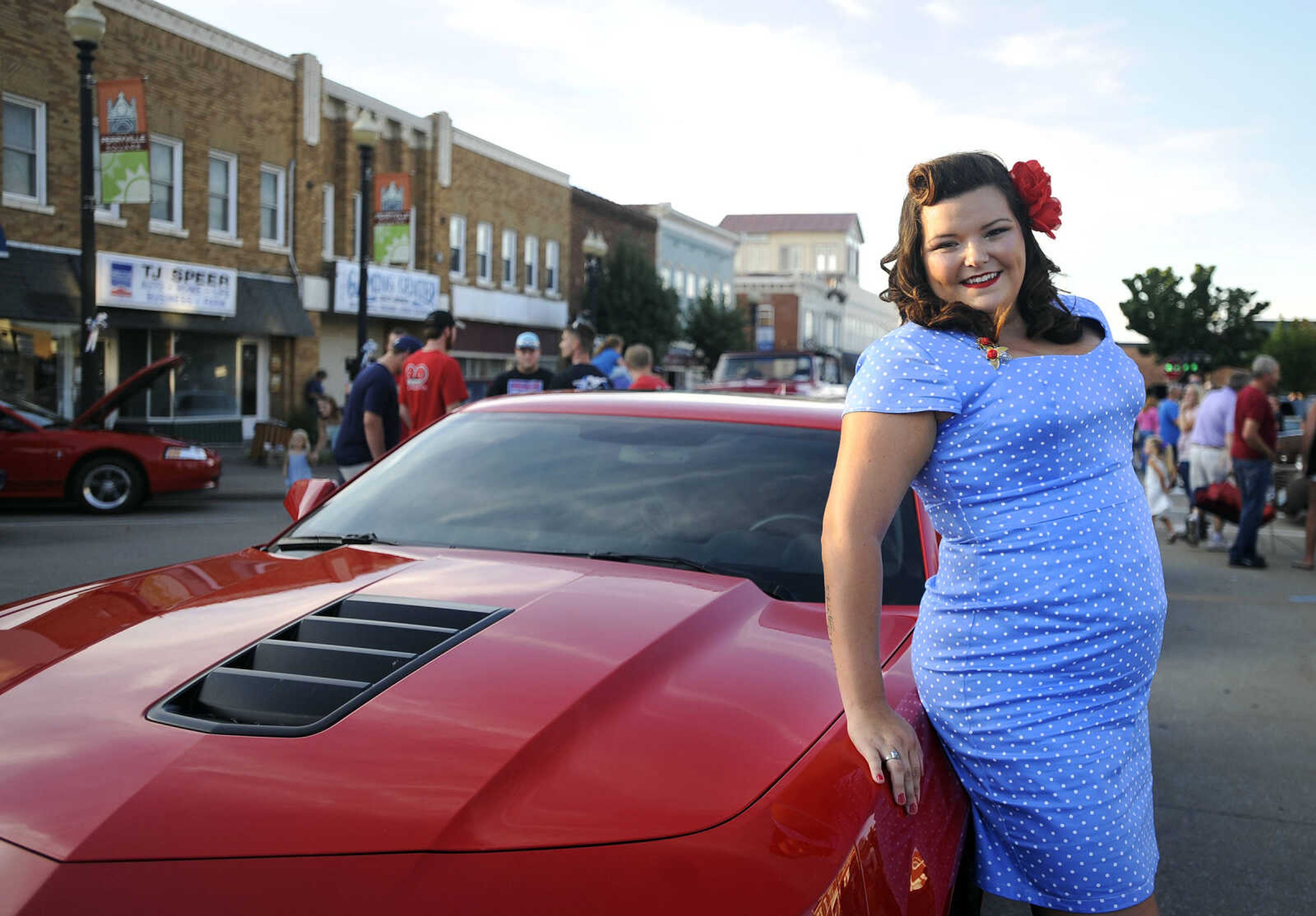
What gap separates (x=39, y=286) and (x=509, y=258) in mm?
16914

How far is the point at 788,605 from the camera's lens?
Answer: 2512 millimetres

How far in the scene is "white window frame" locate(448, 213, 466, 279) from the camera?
1238 inches

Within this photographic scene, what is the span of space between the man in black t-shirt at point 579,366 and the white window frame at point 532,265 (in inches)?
968

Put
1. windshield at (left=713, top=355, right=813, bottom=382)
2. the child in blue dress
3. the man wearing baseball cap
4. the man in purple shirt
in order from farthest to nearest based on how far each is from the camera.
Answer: windshield at (left=713, top=355, right=813, bottom=382)
the child in blue dress
the man in purple shirt
the man wearing baseball cap

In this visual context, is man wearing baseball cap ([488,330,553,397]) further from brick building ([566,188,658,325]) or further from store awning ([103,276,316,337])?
brick building ([566,188,658,325])

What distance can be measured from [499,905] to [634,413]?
2064 mm

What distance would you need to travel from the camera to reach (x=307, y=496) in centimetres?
347

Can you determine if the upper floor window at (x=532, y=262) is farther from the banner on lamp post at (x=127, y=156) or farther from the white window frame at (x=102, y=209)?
the banner on lamp post at (x=127, y=156)

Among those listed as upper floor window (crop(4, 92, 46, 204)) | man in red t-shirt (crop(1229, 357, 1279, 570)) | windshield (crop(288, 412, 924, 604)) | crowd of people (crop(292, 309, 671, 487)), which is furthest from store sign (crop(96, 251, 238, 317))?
windshield (crop(288, 412, 924, 604))

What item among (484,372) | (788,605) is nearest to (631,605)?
(788,605)

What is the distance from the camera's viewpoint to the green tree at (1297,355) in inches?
2987

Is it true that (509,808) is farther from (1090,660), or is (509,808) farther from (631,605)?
(1090,660)

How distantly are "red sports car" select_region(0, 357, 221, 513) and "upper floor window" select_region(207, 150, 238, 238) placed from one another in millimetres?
10851

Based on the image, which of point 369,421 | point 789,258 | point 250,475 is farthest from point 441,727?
→ point 789,258
